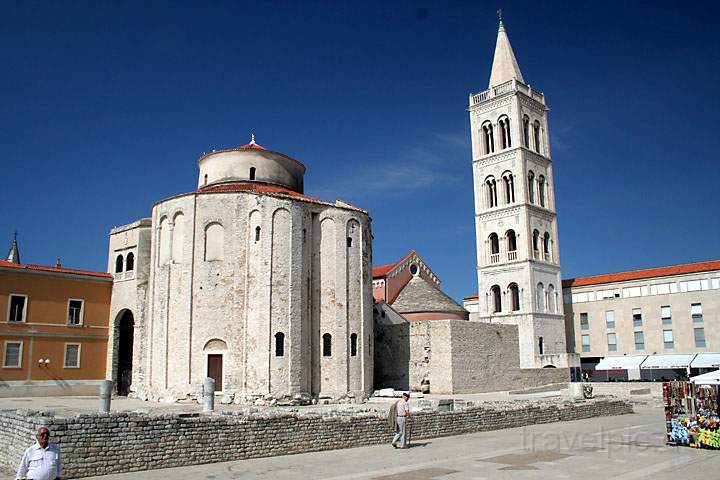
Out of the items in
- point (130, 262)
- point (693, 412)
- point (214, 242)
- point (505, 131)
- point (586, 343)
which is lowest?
point (693, 412)

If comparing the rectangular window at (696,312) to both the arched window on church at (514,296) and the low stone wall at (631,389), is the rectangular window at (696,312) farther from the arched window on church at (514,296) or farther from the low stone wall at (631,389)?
the low stone wall at (631,389)

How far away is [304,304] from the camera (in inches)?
1162

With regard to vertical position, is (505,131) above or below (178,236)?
above

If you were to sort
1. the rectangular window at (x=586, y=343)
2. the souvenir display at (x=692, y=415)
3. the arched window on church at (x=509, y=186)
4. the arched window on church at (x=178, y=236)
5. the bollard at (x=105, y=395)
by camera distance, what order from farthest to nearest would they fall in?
the rectangular window at (x=586, y=343) → the arched window on church at (x=509, y=186) → the arched window on church at (x=178, y=236) → the bollard at (x=105, y=395) → the souvenir display at (x=692, y=415)

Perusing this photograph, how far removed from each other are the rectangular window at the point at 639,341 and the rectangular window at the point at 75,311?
129 ft

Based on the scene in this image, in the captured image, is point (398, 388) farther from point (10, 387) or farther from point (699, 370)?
point (699, 370)

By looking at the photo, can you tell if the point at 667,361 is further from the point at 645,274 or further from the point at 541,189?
the point at 541,189

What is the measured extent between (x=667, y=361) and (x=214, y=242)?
33.4m

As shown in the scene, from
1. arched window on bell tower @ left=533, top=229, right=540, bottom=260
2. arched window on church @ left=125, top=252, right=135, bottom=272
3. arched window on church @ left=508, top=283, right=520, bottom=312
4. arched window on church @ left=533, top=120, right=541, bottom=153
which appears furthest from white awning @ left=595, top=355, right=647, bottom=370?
arched window on church @ left=125, top=252, right=135, bottom=272

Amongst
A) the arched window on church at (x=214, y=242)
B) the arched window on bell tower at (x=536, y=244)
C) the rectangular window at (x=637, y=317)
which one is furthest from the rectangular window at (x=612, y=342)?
the arched window on church at (x=214, y=242)

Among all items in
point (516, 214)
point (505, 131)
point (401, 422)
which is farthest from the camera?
point (505, 131)

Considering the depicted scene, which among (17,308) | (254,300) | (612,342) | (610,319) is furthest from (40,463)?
(612,342)

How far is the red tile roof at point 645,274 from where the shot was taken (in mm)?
45312

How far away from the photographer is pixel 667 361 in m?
44.4
